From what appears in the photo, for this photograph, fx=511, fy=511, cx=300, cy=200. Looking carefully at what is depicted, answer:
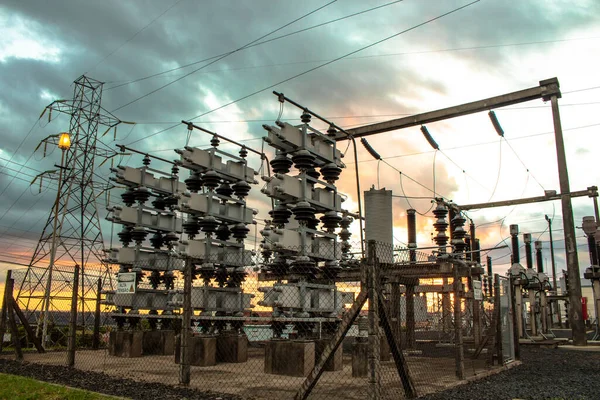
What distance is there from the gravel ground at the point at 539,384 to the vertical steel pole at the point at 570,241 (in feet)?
15.0

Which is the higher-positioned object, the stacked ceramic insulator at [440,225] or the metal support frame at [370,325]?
the stacked ceramic insulator at [440,225]

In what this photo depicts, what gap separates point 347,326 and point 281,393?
7.17ft

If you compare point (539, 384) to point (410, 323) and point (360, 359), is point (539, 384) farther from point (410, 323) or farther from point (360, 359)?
point (410, 323)

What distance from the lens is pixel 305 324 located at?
35.8 feet

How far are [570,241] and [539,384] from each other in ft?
34.7

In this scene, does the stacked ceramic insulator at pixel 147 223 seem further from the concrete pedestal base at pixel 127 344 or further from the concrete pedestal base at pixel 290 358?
the concrete pedestal base at pixel 290 358

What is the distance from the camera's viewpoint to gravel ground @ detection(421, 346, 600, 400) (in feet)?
26.5

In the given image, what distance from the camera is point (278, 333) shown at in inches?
438

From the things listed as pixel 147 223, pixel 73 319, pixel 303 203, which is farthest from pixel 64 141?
pixel 303 203

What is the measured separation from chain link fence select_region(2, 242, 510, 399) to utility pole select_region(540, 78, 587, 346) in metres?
4.44

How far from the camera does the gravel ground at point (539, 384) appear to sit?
317 inches

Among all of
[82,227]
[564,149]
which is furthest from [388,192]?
[82,227]

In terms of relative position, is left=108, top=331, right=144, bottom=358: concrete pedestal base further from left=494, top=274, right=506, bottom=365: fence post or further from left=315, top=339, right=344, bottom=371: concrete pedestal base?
left=494, top=274, right=506, bottom=365: fence post

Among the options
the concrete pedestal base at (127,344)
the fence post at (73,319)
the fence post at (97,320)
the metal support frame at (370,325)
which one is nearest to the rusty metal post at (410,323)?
the concrete pedestal base at (127,344)
